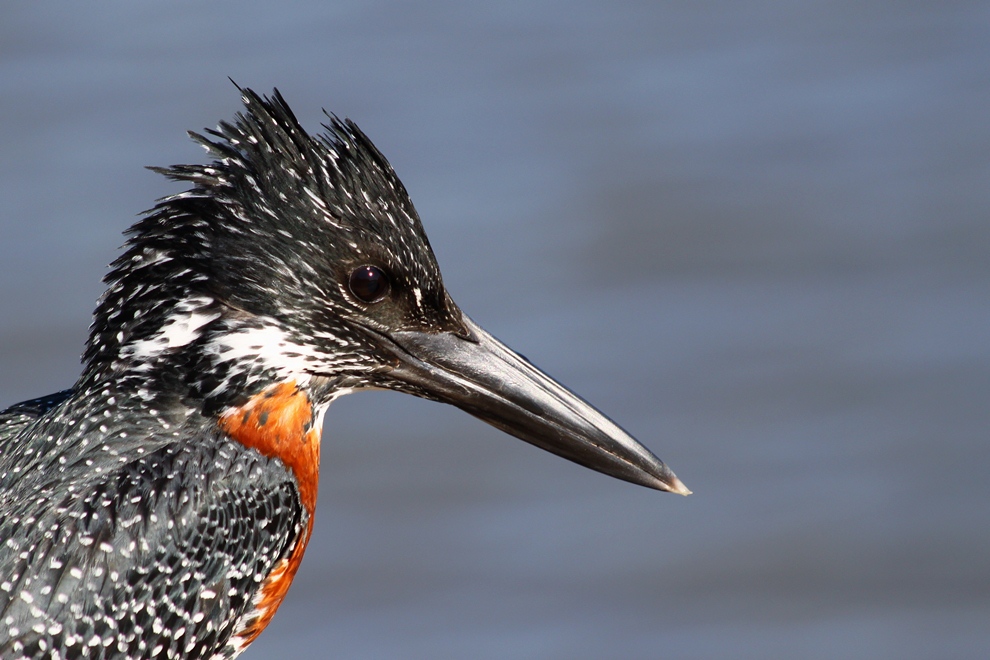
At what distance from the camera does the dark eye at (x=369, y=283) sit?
179 inches

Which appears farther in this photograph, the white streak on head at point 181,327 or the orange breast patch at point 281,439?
the orange breast patch at point 281,439

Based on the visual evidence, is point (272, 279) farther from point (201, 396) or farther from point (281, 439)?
point (281, 439)

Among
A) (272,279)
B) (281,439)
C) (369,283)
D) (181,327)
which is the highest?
(369,283)

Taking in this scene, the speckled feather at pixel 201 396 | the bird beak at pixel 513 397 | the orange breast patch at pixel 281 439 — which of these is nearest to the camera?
the speckled feather at pixel 201 396

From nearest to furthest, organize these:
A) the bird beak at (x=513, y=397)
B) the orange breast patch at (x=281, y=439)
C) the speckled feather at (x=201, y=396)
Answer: the speckled feather at (x=201, y=396), the orange breast patch at (x=281, y=439), the bird beak at (x=513, y=397)

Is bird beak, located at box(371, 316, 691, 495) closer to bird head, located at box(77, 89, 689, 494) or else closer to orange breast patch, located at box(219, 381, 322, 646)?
bird head, located at box(77, 89, 689, 494)

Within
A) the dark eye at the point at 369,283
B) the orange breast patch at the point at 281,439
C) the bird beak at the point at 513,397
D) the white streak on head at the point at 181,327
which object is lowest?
the orange breast patch at the point at 281,439

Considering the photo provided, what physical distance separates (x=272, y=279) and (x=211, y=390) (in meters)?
0.39

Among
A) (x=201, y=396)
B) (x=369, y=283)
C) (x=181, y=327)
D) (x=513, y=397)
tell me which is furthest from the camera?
(x=513, y=397)

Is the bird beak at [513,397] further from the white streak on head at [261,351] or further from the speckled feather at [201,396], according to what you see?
the white streak on head at [261,351]

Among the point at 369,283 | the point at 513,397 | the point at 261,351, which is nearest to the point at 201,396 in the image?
the point at 261,351

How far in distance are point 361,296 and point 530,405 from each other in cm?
73

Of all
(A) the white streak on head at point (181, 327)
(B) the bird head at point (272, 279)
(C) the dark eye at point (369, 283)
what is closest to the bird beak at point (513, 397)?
(B) the bird head at point (272, 279)

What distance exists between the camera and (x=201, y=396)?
14.7 ft
